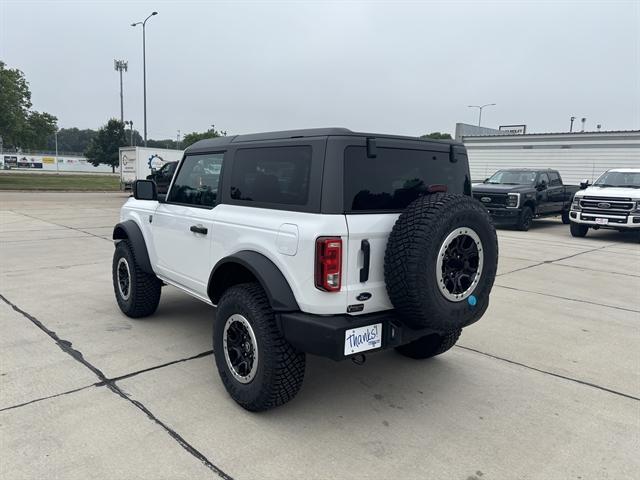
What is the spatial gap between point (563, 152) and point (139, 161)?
21.7 m

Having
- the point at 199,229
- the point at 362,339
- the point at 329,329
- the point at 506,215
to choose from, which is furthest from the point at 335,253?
the point at 506,215

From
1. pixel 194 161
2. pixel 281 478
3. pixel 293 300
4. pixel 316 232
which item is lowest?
pixel 281 478

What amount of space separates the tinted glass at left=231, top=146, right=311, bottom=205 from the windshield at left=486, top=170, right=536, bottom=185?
13.0 meters

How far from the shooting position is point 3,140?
116ft

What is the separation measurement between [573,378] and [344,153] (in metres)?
2.72

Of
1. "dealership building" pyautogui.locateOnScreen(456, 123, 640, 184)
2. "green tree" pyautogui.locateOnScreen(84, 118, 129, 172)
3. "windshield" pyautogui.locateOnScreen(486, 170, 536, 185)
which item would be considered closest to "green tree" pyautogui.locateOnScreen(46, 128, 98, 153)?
"green tree" pyautogui.locateOnScreen(84, 118, 129, 172)

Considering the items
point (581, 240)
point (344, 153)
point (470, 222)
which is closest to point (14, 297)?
point (344, 153)

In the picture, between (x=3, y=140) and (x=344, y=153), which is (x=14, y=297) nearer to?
(x=344, y=153)

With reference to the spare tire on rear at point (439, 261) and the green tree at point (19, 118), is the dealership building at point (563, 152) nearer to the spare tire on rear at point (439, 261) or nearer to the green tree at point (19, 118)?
the spare tire on rear at point (439, 261)

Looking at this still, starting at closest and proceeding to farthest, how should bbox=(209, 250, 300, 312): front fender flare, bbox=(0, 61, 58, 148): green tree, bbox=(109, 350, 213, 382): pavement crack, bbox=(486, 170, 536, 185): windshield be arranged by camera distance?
bbox=(209, 250, 300, 312): front fender flare → bbox=(109, 350, 213, 382): pavement crack → bbox=(486, 170, 536, 185): windshield → bbox=(0, 61, 58, 148): green tree

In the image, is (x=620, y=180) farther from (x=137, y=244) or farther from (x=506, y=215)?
(x=137, y=244)

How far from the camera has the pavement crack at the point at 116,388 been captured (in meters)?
2.60

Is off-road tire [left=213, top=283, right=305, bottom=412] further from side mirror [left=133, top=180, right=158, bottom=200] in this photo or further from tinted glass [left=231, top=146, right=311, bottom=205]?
side mirror [left=133, top=180, right=158, bottom=200]

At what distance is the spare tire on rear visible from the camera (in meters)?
2.71
